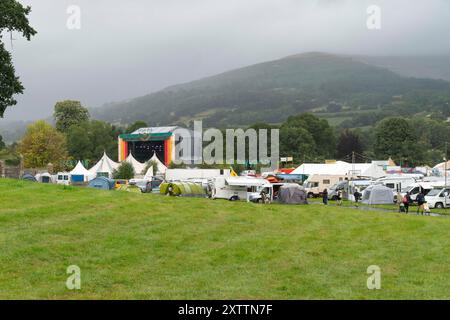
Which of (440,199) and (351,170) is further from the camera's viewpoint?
(351,170)

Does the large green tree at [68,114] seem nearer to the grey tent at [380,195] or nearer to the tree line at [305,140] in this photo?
the tree line at [305,140]

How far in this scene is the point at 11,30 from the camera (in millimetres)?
28469

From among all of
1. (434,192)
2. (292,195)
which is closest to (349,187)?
(434,192)

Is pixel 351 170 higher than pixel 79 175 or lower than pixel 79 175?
higher

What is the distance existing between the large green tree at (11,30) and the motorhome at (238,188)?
17.1 metres

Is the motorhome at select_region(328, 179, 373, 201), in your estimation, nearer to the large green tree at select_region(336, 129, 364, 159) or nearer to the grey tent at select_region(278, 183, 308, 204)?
the grey tent at select_region(278, 183, 308, 204)

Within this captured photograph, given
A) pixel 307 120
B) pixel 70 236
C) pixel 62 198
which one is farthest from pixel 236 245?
pixel 307 120

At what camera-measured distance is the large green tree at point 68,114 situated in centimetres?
13362

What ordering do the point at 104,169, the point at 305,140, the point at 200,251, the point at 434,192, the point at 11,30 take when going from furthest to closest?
1. the point at 305,140
2. the point at 104,169
3. the point at 434,192
4. the point at 11,30
5. the point at 200,251

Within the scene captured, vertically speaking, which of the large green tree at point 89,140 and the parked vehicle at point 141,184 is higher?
the large green tree at point 89,140

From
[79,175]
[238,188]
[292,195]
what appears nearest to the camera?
[292,195]

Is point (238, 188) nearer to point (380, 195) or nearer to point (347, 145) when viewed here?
point (380, 195)

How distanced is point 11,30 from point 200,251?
63.2 ft

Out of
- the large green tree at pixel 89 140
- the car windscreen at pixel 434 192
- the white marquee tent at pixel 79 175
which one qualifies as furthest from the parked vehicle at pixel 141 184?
the large green tree at pixel 89 140
